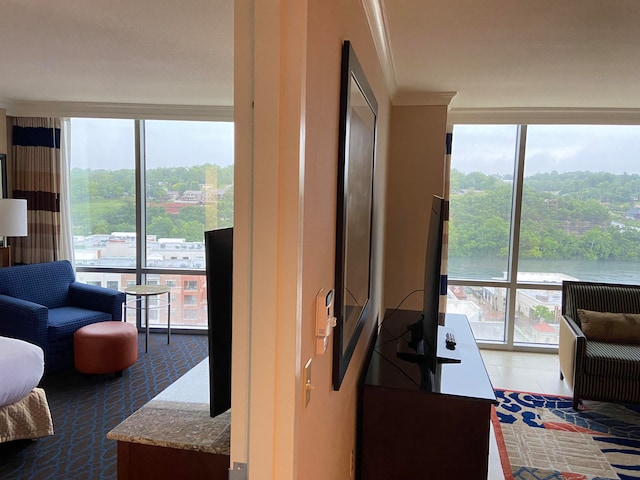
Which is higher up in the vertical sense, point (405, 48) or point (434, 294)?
point (405, 48)

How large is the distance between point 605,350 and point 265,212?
139 inches

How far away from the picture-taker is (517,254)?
190 inches

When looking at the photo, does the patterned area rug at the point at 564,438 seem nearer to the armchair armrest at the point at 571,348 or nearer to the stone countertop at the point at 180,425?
the armchair armrest at the point at 571,348

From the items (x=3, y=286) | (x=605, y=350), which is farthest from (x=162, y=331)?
(x=605, y=350)

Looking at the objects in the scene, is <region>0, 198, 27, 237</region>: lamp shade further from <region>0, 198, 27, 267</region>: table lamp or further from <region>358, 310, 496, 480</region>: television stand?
<region>358, 310, 496, 480</region>: television stand

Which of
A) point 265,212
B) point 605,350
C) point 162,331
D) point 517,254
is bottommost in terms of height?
point 162,331

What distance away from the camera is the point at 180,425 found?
4.20ft

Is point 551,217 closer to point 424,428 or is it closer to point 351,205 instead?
point 424,428

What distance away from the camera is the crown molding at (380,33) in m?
1.92

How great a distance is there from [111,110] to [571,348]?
4.63 metres

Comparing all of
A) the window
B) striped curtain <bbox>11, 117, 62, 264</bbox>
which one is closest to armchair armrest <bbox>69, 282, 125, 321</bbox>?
striped curtain <bbox>11, 117, 62, 264</bbox>

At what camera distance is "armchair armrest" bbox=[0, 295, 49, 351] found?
369cm

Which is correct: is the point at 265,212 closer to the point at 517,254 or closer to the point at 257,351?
the point at 257,351

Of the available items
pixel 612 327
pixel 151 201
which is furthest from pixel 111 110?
pixel 612 327
